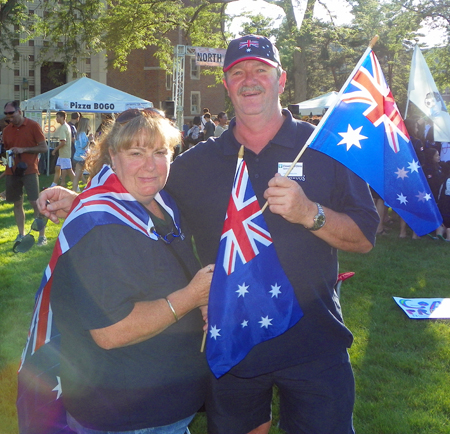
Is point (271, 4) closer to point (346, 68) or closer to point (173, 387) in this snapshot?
point (173, 387)

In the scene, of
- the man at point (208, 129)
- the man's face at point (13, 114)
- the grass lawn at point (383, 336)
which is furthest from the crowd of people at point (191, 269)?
the man at point (208, 129)

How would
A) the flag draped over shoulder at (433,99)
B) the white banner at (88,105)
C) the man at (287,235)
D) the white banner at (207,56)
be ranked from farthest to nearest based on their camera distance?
the white banner at (88,105) < the white banner at (207,56) < the flag draped over shoulder at (433,99) < the man at (287,235)

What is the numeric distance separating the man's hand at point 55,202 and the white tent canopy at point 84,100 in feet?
52.8

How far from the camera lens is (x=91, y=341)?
2.03 meters

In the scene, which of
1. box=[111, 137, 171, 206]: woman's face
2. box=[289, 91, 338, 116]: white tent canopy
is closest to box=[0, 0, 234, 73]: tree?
box=[289, 91, 338, 116]: white tent canopy

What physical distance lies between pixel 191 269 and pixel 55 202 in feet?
2.59

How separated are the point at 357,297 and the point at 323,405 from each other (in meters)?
4.30

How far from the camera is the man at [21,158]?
8.35 m

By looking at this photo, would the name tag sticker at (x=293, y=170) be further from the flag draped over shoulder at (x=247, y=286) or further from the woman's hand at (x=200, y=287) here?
the woman's hand at (x=200, y=287)

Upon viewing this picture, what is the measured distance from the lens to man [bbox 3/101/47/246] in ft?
27.4

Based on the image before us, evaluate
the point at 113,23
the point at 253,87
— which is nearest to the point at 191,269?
the point at 253,87

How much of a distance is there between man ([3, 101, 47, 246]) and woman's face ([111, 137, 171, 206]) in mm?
6307

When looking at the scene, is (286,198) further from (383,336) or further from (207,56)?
(207,56)

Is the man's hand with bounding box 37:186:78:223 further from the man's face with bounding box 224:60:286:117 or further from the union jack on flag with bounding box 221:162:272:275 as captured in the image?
the man's face with bounding box 224:60:286:117
